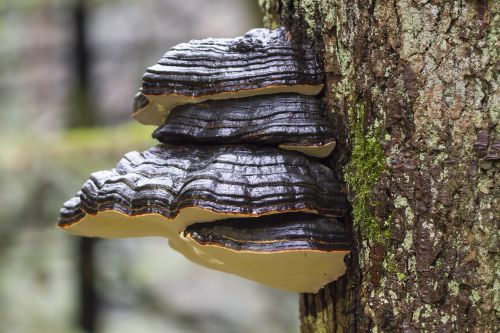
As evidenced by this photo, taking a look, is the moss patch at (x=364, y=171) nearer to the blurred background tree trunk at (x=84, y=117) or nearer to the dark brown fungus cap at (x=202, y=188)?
the dark brown fungus cap at (x=202, y=188)

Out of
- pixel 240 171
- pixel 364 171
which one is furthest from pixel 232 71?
pixel 364 171

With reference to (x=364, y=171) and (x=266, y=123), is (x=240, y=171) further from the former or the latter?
(x=364, y=171)

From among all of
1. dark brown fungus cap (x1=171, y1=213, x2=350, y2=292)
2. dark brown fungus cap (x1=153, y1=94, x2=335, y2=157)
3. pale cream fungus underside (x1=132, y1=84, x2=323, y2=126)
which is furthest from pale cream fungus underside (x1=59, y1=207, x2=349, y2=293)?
pale cream fungus underside (x1=132, y1=84, x2=323, y2=126)

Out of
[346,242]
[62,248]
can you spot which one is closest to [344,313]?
[346,242]

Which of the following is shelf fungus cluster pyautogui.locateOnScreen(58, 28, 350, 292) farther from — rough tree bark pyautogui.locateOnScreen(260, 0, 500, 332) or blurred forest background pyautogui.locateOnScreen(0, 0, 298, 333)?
blurred forest background pyautogui.locateOnScreen(0, 0, 298, 333)

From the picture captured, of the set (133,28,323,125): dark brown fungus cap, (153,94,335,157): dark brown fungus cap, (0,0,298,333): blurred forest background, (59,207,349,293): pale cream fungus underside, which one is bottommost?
(0,0,298,333): blurred forest background

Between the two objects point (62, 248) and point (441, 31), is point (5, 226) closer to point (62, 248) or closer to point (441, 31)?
point (62, 248)

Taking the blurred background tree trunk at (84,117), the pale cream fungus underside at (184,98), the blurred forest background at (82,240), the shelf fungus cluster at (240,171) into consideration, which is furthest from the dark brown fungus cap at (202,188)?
the blurred background tree trunk at (84,117)
